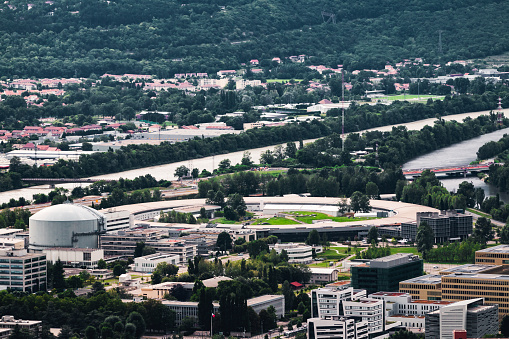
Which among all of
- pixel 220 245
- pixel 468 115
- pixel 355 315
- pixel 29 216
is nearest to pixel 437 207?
pixel 220 245

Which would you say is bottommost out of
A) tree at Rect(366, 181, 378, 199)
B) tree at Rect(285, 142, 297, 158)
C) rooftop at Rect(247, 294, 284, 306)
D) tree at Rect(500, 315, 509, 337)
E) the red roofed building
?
tree at Rect(500, 315, 509, 337)

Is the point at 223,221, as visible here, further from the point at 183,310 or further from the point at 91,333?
the point at 91,333

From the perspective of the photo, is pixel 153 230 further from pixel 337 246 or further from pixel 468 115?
pixel 468 115

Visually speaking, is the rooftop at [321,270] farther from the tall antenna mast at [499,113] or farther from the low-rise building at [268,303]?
the tall antenna mast at [499,113]

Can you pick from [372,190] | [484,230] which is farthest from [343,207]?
[484,230]

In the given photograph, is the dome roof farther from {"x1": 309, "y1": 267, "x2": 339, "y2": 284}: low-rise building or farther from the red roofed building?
the red roofed building

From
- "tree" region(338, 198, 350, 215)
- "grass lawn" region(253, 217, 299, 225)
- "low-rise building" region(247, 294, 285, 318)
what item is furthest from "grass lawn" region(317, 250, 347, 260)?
"low-rise building" region(247, 294, 285, 318)
